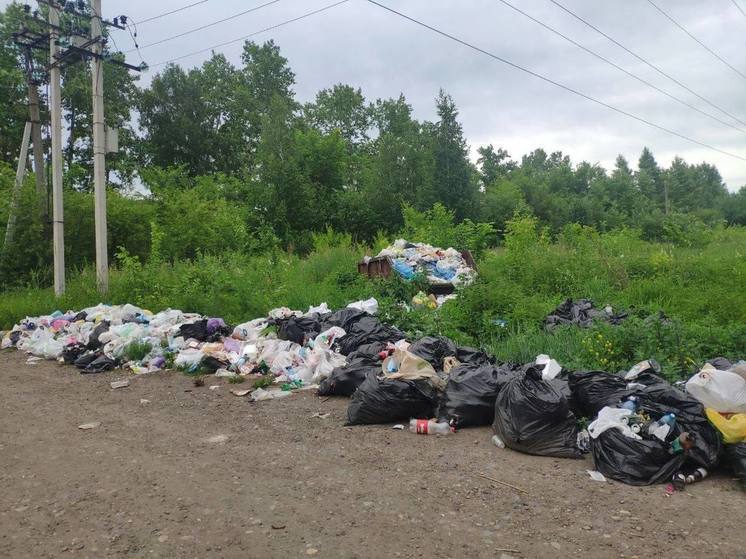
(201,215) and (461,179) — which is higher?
(461,179)

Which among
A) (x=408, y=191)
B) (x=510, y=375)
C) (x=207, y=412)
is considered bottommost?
(x=207, y=412)

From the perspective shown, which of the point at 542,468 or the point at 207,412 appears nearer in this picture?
the point at 542,468

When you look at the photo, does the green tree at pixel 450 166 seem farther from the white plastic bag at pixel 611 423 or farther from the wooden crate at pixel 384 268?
the white plastic bag at pixel 611 423

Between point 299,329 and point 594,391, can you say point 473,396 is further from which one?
point 299,329

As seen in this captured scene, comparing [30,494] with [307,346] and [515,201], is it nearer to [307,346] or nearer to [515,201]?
[307,346]

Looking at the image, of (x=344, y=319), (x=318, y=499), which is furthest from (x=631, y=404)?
(x=344, y=319)

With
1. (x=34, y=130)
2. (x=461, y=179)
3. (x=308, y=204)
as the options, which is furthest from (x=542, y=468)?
(x=461, y=179)

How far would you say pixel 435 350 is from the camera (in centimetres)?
550

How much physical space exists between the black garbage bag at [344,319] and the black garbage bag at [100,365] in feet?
9.56

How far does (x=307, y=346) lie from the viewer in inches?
272

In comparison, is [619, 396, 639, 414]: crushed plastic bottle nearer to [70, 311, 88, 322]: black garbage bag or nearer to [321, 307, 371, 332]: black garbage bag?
[321, 307, 371, 332]: black garbage bag

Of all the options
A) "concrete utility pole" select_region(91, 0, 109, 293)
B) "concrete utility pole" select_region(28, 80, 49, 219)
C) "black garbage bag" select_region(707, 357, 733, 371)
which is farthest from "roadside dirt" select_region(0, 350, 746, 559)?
"concrete utility pole" select_region(28, 80, 49, 219)

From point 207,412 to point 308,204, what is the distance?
17547mm

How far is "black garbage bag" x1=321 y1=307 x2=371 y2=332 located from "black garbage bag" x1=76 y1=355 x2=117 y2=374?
2913mm
